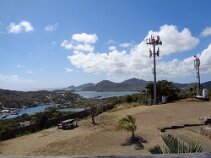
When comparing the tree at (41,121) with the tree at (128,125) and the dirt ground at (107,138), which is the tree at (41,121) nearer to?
the dirt ground at (107,138)

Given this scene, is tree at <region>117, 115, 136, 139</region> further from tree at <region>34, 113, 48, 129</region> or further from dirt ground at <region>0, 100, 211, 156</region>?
tree at <region>34, 113, 48, 129</region>

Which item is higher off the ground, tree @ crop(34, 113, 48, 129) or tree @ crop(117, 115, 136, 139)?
tree @ crop(117, 115, 136, 139)

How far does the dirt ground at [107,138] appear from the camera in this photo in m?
14.5

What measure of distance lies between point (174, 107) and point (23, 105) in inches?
3588

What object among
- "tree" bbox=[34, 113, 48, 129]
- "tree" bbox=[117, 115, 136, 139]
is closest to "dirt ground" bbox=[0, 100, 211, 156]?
"tree" bbox=[117, 115, 136, 139]

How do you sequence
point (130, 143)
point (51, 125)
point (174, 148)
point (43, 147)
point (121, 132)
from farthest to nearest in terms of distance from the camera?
point (51, 125)
point (121, 132)
point (43, 147)
point (130, 143)
point (174, 148)

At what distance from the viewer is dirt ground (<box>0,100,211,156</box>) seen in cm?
1452

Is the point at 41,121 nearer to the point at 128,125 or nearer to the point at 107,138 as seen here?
the point at 107,138

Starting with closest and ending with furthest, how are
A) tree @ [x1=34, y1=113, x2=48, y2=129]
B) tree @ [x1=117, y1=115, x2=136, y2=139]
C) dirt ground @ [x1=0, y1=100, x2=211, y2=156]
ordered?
dirt ground @ [x1=0, y1=100, x2=211, y2=156] → tree @ [x1=117, y1=115, x2=136, y2=139] → tree @ [x1=34, y1=113, x2=48, y2=129]

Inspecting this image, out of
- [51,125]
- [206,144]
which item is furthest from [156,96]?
[206,144]

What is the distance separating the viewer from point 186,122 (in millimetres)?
18859

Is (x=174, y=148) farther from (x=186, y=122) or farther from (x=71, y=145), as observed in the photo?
(x=186, y=122)

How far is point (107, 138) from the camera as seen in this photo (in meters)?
16.6

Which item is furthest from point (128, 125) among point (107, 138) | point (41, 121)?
point (41, 121)
